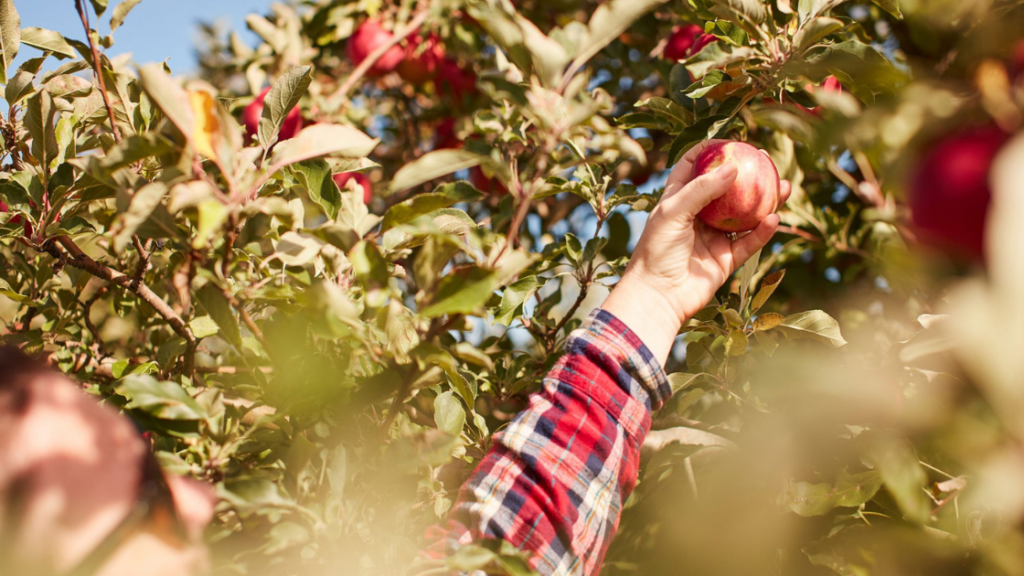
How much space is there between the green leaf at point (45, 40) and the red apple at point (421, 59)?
155 centimetres

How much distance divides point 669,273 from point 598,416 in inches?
11.5

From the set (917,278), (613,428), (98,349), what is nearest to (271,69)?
(98,349)

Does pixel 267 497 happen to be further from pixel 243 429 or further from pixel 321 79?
pixel 321 79

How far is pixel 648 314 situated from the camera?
42.1 inches

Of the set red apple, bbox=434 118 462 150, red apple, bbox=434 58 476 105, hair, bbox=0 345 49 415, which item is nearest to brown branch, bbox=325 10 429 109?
red apple, bbox=434 58 476 105

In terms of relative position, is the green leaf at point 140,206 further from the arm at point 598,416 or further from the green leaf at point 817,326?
the green leaf at point 817,326

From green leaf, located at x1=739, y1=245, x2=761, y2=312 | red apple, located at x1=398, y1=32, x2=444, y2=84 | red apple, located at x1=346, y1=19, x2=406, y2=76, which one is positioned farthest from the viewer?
red apple, located at x1=398, y1=32, x2=444, y2=84

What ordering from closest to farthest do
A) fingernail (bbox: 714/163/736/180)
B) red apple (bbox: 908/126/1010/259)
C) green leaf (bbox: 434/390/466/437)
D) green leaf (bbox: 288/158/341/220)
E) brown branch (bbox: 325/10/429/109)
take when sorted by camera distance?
red apple (bbox: 908/126/1010/259) < green leaf (bbox: 288/158/341/220) < green leaf (bbox: 434/390/466/437) < fingernail (bbox: 714/163/736/180) < brown branch (bbox: 325/10/429/109)

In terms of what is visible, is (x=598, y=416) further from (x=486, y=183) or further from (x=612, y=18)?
(x=486, y=183)

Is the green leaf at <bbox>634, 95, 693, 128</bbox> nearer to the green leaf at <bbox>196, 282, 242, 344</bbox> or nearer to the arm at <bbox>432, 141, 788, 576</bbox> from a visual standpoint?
the arm at <bbox>432, 141, 788, 576</bbox>

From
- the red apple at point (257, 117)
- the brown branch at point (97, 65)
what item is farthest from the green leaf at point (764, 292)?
the red apple at point (257, 117)

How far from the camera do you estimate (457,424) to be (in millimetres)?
915

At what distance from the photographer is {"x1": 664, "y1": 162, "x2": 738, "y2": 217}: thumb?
3.30 ft

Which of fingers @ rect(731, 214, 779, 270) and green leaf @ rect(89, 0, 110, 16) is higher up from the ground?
green leaf @ rect(89, 0, 110, 16)
